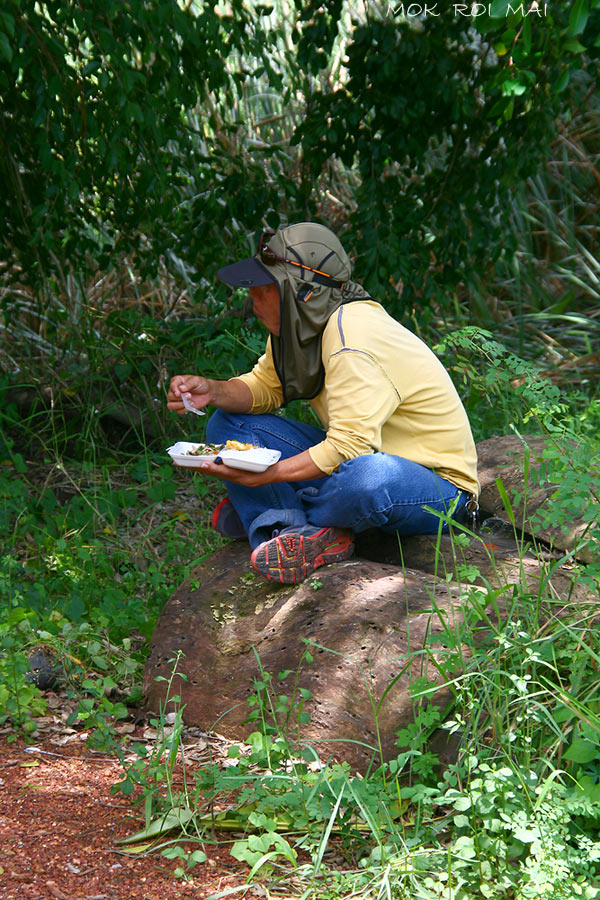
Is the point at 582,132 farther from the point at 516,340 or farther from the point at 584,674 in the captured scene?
the point at 584,674

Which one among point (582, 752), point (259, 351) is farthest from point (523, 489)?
point (259, 351)

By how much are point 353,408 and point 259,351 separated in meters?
1.92

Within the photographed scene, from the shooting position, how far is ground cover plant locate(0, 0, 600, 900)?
7.58ft

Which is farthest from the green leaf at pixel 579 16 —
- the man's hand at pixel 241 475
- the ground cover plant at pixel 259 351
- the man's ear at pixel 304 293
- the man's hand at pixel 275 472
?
the man's hand at pixel 241 475

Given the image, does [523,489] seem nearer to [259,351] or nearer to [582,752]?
[582,752]

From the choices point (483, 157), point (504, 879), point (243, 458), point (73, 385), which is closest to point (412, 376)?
point (243, 458)

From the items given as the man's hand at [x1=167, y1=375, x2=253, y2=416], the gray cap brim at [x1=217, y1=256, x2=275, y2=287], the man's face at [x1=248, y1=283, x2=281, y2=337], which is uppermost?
the gray cap brim at [x1=217, y1=256, x2=275, y2=287]

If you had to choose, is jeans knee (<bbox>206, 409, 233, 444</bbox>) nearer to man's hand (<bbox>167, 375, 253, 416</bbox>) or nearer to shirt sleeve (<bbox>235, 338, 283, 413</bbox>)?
man's hand (<bbox>167, 375, 253, 416</bbox>)

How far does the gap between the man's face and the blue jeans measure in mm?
454

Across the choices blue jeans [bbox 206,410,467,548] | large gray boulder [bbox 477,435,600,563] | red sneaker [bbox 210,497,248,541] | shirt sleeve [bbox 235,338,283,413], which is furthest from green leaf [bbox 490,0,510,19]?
red sneaker [bbox 210,497,248,541]

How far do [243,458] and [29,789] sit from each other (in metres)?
1.24

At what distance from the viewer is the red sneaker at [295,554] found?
3.21m

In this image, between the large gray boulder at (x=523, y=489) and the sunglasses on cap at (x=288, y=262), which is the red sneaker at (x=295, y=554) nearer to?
the large gray boulder at (x=523, y=489)

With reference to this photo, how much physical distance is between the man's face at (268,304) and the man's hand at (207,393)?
347 mm
